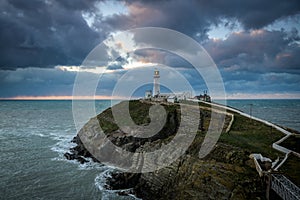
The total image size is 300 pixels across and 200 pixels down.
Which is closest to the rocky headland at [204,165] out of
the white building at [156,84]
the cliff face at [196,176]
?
the cliff face at [196,176]

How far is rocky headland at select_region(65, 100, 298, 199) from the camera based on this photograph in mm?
20203

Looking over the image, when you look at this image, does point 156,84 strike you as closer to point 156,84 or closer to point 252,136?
point 156,84

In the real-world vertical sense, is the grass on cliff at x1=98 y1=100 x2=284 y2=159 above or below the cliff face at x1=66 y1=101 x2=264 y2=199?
above

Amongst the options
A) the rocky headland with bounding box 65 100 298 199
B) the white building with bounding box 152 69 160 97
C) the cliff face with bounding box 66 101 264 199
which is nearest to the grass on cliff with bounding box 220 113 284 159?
the rocky headland with bounding box 65 100 298 199

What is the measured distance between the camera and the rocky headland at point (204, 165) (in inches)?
795

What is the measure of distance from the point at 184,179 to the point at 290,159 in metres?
11.0

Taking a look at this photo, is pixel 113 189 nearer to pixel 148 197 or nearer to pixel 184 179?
pixel 148 197

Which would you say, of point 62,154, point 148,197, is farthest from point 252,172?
point 62,154

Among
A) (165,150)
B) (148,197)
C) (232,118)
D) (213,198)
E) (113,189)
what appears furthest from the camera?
(232,118)

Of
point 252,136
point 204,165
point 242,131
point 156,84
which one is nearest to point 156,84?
point 156,84

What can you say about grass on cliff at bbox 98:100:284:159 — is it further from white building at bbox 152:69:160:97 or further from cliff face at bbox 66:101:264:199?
white building at bbox 152:69:160:97

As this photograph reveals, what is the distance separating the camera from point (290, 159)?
952 inches

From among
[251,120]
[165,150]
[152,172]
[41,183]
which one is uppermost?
[251,120]

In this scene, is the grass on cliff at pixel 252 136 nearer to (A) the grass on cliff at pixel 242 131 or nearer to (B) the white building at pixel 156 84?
(A) the grass on cliff at pixel 242 131
